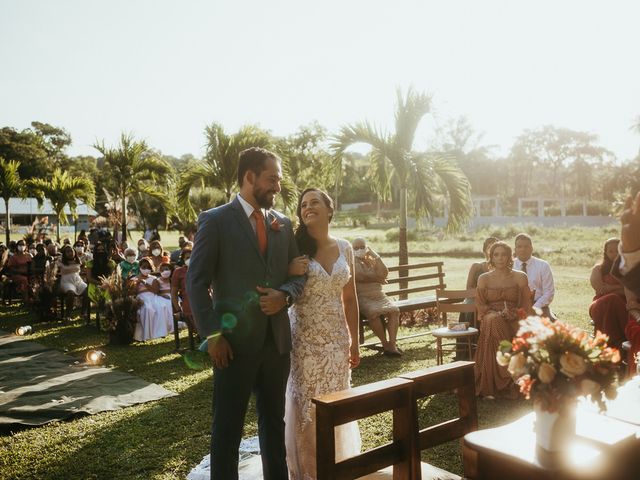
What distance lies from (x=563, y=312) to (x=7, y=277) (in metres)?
14.3

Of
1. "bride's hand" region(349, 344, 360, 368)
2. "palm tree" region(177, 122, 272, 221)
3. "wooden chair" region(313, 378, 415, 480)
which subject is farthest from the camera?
"palm tree" region(177, 122, 272, 221)

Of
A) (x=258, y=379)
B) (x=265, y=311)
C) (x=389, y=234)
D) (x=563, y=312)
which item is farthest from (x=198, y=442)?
(x=389, y=234)

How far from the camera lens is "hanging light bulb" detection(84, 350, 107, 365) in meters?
8.64

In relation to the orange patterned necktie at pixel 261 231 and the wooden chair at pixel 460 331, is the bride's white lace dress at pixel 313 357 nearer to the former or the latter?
the orange patterned necktie at pixel 261 231

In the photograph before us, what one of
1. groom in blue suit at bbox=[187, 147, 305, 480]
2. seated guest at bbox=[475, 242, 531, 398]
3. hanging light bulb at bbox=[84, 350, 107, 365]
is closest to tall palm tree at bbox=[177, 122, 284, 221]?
hanging light bulb at bbox=[84, 350, 107, 365]

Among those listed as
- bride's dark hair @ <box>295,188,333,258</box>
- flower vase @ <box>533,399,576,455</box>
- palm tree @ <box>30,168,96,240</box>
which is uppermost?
palm tree @ <box>30,168,96,240</box>

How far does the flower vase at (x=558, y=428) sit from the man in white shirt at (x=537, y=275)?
19.5 feet

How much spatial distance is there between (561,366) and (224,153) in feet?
35.8

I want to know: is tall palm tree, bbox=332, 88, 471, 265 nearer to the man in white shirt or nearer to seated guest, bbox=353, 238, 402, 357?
seated guest, bbox=353, 238, 402, 357

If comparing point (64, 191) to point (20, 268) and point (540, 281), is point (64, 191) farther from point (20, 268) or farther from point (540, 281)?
point (540, 281)

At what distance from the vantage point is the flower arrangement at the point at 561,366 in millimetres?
2365

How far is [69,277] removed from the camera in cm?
1310

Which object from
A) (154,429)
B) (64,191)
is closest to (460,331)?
(154,429)

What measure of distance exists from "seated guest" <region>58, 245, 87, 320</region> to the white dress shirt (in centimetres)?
984
